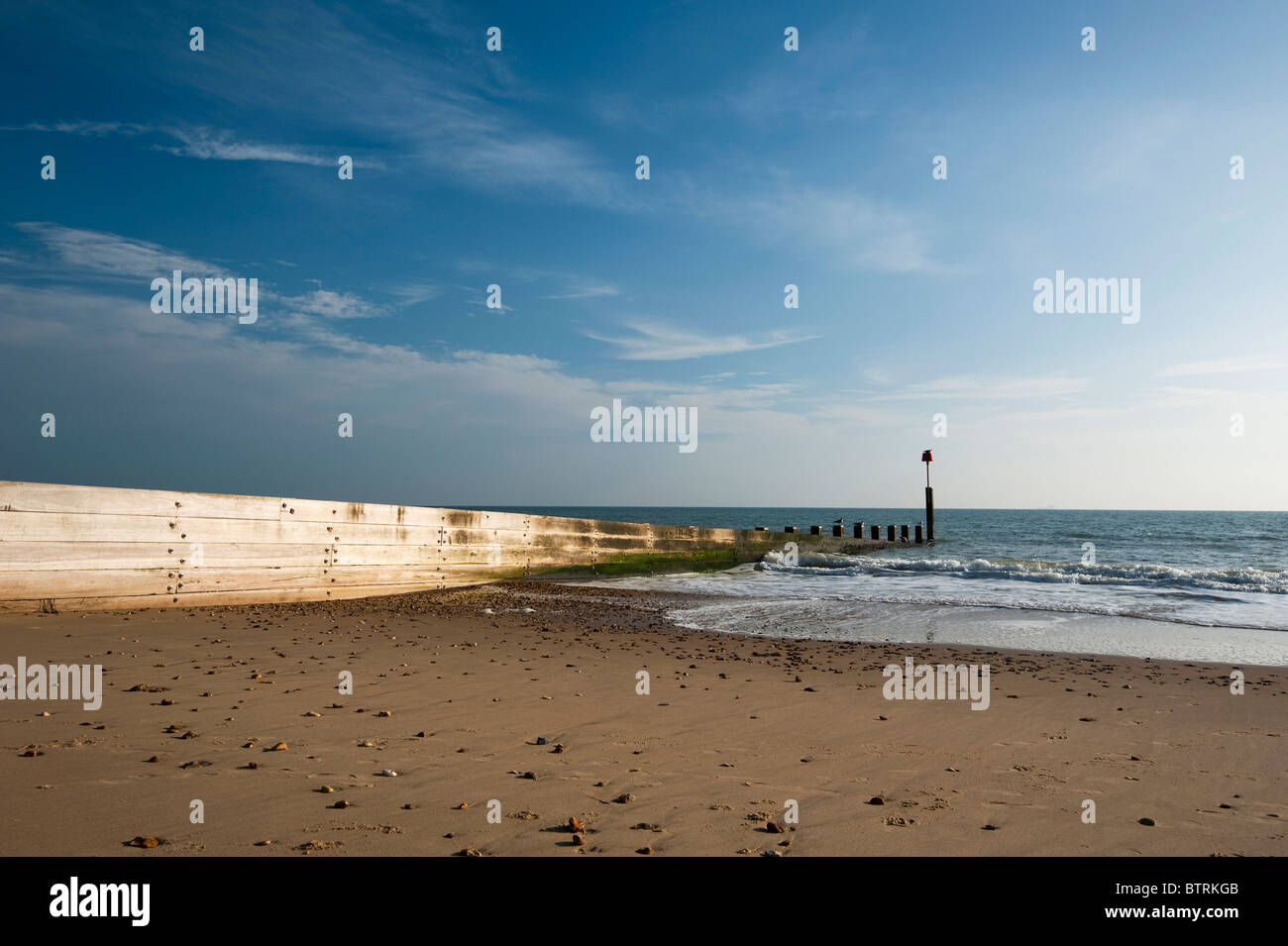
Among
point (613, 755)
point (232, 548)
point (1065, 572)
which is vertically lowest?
point (1065, 572)

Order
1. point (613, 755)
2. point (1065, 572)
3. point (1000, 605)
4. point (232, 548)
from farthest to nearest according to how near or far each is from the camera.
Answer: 1. point (1065, 572)
2. point (1000, 605)
3. point (232, 548)
4. point (613, 755)

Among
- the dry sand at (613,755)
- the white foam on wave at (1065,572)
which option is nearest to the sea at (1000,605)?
the white foam on wave at (1065,572)

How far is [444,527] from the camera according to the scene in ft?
49.8

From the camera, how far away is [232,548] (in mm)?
11305

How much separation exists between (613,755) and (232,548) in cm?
927

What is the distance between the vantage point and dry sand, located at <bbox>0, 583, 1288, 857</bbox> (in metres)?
3.18

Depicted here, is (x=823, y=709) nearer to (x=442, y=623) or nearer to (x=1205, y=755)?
(x=1205, y=755)

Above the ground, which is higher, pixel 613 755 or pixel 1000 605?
pixel 613 755

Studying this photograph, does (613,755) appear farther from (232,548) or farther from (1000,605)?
(1000,605)

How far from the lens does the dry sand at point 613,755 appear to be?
3.18 metres

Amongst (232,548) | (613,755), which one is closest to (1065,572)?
(613,755)

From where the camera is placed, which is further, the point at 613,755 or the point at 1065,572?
the point at 1065,572
